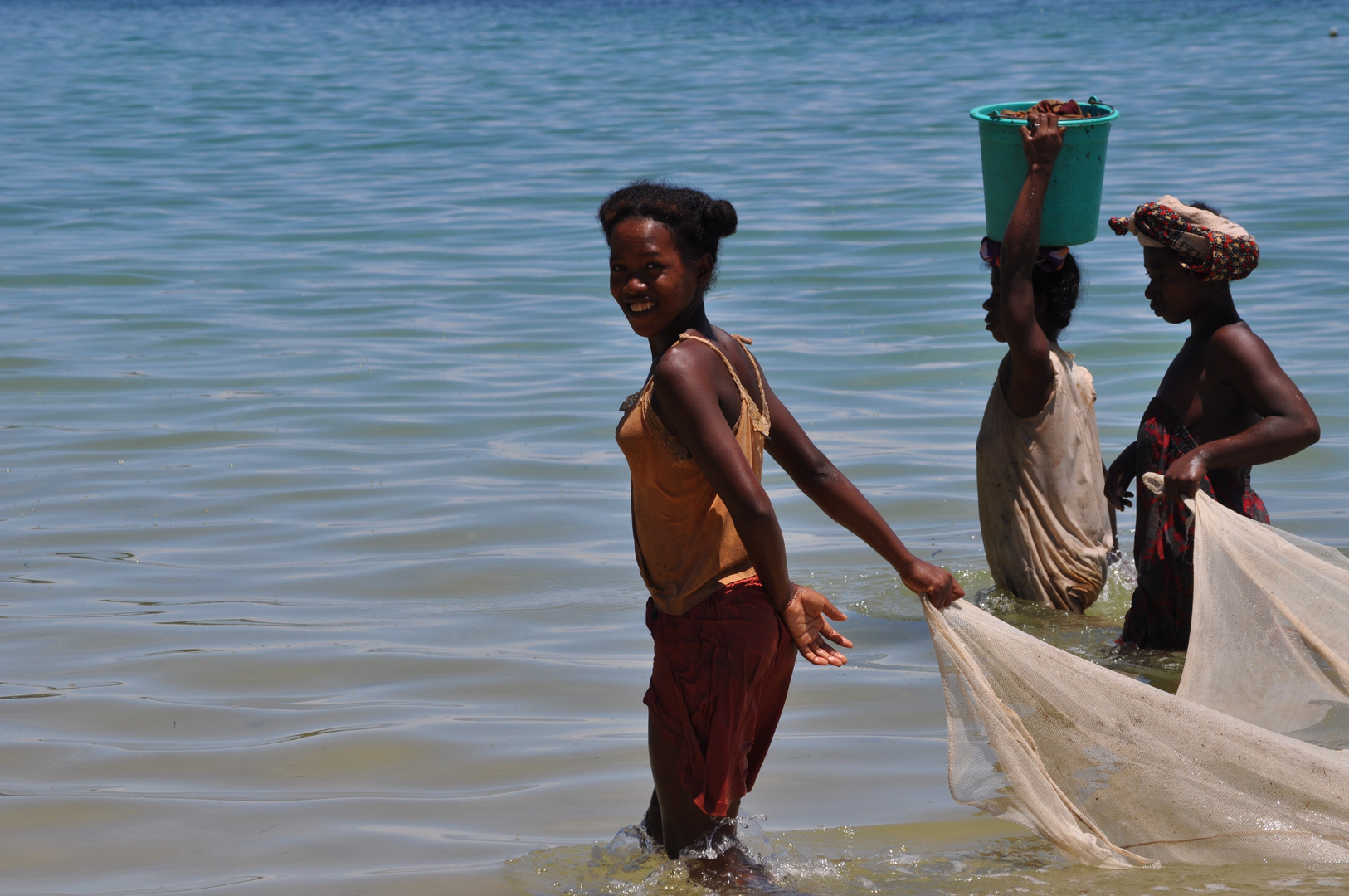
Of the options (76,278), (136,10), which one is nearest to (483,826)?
(76,278)

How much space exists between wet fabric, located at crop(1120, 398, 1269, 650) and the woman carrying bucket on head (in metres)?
0.28

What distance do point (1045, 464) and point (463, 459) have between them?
3.21 m

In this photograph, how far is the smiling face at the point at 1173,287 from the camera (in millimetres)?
4043

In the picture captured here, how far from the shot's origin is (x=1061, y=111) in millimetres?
4449

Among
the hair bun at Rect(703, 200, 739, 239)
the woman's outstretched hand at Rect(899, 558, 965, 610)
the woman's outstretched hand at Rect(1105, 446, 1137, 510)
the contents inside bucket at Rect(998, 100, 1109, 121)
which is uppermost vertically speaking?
the contents inside bucket at Rect(998, 100, 1109, 121)

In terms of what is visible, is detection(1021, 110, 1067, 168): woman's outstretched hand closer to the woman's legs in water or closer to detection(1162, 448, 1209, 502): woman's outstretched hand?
detection(1162, 448, 1209, 502): woman's outstretched hand

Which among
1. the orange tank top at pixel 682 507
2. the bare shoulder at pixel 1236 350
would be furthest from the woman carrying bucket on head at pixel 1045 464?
the orange tank top at pixel 682 507

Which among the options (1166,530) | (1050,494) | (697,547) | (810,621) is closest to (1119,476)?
(1050,494)

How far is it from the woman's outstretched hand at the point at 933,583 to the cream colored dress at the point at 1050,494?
1.51m

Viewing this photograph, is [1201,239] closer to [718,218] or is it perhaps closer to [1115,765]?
[1115,765]

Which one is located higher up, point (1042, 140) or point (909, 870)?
point (1042, 140)

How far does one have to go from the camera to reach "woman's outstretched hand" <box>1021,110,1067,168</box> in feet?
13.8

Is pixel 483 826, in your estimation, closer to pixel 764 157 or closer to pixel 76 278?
pixel 76 278

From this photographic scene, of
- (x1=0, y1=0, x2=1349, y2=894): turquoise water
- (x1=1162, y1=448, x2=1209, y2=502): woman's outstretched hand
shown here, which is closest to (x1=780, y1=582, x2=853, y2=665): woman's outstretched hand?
(x1=0, y1=0, x2=1349, y2=894): turquoise water
